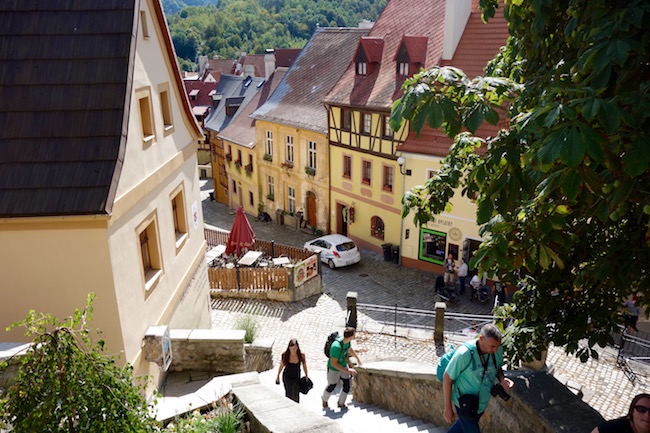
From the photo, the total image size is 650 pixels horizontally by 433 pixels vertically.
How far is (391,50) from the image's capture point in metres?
24.5

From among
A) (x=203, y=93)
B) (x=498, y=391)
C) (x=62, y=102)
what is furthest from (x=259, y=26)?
(x=498, y=391)

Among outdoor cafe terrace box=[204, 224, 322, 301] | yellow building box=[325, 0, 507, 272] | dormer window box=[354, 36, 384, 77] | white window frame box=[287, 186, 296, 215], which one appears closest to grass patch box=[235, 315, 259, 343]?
outdoor cafe terrace box=[204, 224, 322, 301]

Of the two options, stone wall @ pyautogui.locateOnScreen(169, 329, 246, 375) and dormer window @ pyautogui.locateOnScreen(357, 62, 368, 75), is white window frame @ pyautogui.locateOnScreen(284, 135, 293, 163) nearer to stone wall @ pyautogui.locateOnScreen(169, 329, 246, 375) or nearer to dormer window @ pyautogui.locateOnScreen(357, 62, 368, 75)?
dormer window @ pyautogui.locateOnScreen(357, 62, 368, 75)

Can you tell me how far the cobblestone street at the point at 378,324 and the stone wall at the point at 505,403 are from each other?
3.73m

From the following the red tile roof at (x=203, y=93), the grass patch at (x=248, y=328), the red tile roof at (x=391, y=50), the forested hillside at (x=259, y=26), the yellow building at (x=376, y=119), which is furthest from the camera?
the forested hillside at (x=259, y=26)

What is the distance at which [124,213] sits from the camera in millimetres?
7637

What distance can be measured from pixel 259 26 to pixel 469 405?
482 ft

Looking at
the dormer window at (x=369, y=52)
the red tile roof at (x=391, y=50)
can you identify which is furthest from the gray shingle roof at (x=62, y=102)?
the dormer window at (x=369, y=52)

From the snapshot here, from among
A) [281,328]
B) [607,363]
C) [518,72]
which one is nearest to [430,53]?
[281,328]

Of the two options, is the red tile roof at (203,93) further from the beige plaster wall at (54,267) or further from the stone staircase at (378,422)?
the stone staircase at (378,422)

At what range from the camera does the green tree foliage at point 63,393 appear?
3.50 metres

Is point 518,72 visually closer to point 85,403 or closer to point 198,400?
point 85,403

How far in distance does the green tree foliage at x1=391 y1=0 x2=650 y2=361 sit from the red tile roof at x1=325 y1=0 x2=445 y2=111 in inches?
645

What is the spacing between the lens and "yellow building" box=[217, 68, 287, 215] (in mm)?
32719
